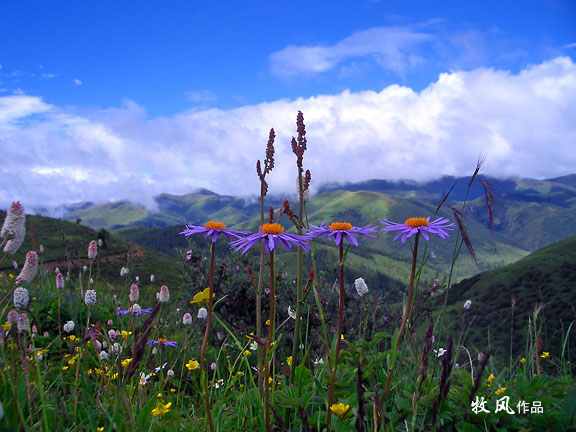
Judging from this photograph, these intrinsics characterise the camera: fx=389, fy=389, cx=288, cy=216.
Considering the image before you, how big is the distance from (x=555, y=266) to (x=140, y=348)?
409 ft

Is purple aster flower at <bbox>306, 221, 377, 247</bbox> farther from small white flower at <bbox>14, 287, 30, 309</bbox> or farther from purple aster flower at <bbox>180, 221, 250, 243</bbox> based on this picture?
small white flower at <bbox>14, 287, 30, 309</bbox>

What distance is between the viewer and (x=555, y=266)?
10319cm

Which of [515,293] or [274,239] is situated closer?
[274,239]

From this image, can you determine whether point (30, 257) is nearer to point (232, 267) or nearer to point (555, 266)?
point (232, 267)

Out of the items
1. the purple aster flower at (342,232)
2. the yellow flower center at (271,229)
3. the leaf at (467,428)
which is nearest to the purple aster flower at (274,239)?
the yellow flower center at (271,229)

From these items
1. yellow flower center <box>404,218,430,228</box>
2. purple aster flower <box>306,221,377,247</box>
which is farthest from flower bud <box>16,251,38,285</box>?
yellow flower center <box>404,218,430,228</box>

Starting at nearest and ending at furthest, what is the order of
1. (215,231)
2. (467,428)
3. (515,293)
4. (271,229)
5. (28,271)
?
(28,271), (271,229), (215,231), (467,428), (515,293)

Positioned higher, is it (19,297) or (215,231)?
(215,231)

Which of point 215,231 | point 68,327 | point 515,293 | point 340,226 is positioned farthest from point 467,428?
Result: point 515,293

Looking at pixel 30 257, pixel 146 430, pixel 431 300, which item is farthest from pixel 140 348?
pixel 431 300

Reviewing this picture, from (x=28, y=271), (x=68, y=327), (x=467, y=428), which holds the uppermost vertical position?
(x=28, y=271)

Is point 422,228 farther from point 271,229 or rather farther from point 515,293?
point 515,293

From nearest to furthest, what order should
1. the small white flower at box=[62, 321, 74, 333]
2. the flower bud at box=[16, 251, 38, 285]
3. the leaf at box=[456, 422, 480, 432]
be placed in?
the flower bud at box=[16, 251, 38, 285]
the leaf at box=[456, 422, 480, 432]
the small white flower at box=[62, 321, 74, 333]

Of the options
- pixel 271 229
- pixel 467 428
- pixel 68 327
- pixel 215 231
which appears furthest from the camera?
pixel 68 327
